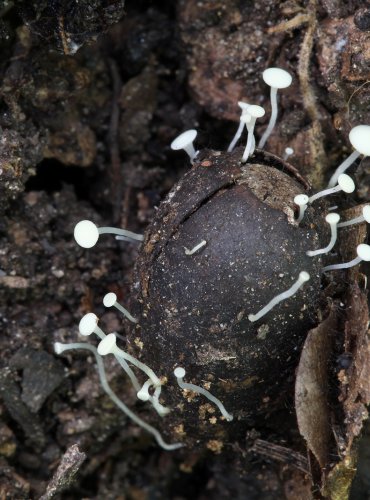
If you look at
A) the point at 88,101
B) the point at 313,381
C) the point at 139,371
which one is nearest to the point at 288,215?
the point at 313,381

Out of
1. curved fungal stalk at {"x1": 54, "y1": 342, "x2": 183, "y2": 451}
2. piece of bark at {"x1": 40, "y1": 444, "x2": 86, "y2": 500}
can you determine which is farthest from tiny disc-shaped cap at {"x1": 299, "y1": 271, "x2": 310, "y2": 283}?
piece of bark at {"x1": 40, "y1": 444, "x2": 86, "y2": 500}

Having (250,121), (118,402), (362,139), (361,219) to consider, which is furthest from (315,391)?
(250,121)

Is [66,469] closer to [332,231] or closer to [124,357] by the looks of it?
[124,357]

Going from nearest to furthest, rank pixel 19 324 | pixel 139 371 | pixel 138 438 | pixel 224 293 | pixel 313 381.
A: 1. pixel 224 293
2. pixel 313 381
3. pixel 139 371
4. pixel 19 324
5. pixel 138 438

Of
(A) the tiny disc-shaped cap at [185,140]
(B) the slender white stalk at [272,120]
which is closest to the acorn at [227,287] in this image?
(A) the tiny disc-shaped cap at [185,140]

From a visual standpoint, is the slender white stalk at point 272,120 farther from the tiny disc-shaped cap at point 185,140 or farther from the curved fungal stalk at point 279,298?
the curved fungal stalk at point 279,298

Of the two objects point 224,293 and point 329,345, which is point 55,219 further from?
point 329,345

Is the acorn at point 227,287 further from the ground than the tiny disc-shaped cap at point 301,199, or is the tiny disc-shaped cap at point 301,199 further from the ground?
the tiny disc-shaped cap at point 301,199
